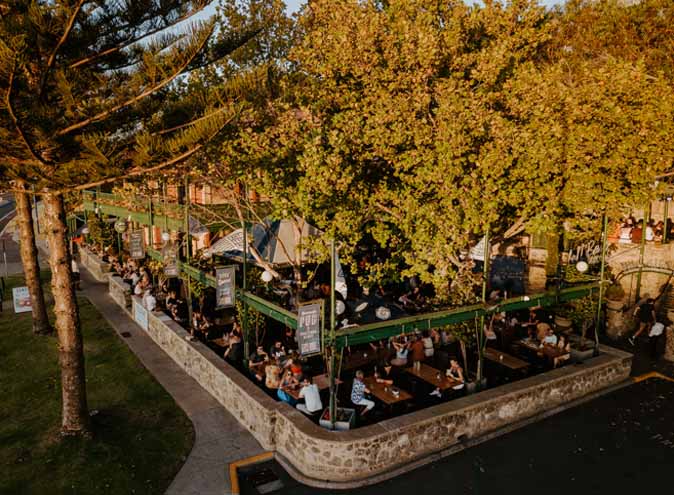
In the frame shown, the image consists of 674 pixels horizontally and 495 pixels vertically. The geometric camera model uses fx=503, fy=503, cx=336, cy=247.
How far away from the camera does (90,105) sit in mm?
8117

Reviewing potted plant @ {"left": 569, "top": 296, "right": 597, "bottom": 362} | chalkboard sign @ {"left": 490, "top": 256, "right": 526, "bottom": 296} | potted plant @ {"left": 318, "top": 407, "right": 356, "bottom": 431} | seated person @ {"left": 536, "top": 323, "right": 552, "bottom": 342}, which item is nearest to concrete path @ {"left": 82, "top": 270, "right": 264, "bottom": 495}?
potted plant @ {"left": 318, "top": 407, "right": 356, "bottom": 431}

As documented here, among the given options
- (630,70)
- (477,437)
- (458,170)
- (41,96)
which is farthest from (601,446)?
(41,96)

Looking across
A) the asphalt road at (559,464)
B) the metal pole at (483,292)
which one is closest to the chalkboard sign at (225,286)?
the asphalt road at (559,464)

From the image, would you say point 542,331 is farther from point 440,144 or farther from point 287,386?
point 287,386

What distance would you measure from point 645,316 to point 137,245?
56.7 ft

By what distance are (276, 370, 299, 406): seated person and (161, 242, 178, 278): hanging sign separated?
6845 millimetres

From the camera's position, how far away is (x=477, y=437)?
9.40 m

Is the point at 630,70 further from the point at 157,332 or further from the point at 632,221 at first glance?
the point at 157,332

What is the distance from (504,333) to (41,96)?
11.4 meters

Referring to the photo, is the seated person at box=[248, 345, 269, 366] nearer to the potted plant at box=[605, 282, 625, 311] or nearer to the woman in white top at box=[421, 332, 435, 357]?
the woman in white top at box=[421, 332, 435, 357]

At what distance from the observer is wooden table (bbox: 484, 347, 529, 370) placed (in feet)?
37.7

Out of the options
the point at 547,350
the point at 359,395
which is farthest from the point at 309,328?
the point at 547,350

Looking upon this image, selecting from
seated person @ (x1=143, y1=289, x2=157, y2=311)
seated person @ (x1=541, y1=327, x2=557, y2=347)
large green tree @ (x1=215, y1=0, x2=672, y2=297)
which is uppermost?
large green tree @ (x1=215, y1=0, x2=672, y2=297)

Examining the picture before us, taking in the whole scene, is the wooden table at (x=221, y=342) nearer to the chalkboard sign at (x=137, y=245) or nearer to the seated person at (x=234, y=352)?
the seated person at (x=234, y=352)
